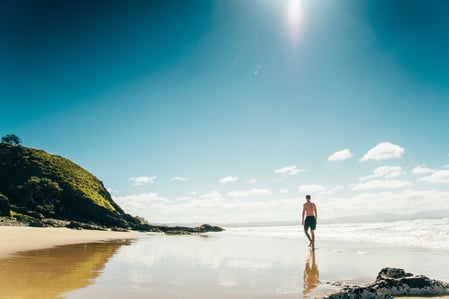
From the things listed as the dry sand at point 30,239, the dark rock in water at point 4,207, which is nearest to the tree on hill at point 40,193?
the dark rock in water at point 4,207

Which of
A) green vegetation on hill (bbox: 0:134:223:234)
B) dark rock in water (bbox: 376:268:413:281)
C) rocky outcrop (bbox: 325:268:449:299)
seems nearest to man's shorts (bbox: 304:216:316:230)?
dark rock in water (bbox: 376:268:413:281)

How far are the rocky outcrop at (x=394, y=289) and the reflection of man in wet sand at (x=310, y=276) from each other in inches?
35.5

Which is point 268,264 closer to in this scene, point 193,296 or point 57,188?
point 193,296

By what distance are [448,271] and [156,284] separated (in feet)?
24.0

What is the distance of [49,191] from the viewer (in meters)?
38.3

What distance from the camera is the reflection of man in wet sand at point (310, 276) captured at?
6.53m

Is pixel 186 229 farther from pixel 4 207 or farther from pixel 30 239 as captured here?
pixel 30 239

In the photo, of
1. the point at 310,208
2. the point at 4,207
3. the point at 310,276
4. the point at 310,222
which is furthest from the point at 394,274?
the point at 4,207

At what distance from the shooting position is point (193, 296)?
568 centimetres

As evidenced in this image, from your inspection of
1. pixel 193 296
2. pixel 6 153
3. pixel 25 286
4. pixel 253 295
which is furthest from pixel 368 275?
pixel 6 153

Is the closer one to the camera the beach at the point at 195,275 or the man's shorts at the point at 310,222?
the beach at the point at 195,275

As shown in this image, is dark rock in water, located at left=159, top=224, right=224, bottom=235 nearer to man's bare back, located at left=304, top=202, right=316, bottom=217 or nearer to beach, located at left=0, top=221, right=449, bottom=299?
man's bare back, located at left=304, top=202, right=316, bottom=217

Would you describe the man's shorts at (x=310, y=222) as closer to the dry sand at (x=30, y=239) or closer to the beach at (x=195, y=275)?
the beach at (x=195, y=275)

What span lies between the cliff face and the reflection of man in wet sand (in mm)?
33548
